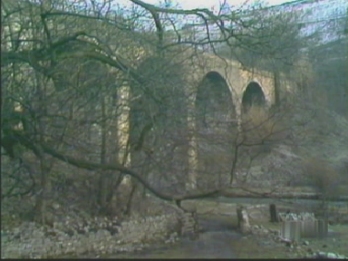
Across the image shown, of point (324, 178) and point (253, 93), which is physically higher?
point (253, 93)

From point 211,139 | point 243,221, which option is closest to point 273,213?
point 243,221

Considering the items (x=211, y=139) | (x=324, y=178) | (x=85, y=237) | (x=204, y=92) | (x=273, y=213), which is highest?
(x=204, y=92)

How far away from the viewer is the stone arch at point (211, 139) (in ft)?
42.3

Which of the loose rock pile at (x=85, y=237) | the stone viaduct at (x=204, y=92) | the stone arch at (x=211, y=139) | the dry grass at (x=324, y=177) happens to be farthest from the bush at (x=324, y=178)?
the loose rock pile at (x=85, y=237)

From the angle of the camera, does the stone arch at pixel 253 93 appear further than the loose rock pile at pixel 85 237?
Yes

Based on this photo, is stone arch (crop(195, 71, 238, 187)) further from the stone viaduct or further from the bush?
the bush

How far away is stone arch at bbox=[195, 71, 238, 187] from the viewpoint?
12.9m

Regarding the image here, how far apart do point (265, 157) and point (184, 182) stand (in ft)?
29.0

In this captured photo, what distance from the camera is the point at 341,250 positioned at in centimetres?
1227

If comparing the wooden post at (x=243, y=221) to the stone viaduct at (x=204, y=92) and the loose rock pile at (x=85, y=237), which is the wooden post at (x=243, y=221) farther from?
the loose rock pile at (x=85, y=237)

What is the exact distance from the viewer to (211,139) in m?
13.2

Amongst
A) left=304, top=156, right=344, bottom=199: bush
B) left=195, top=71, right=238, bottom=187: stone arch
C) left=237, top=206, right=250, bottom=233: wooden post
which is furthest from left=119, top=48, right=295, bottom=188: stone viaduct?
left=304, top=156, right=344, bottom=199: bush

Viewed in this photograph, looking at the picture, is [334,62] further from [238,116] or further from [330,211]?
[238,116]

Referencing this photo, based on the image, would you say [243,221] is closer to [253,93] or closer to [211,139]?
[211,139]
